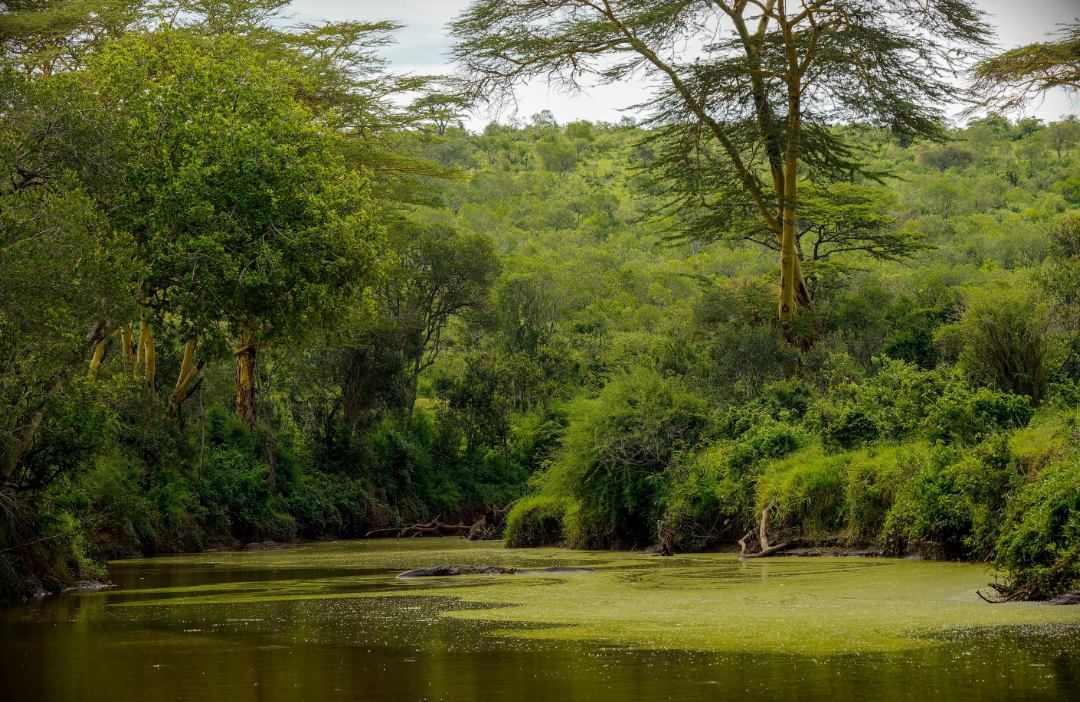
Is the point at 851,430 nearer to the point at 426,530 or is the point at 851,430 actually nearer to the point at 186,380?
the point at 186,380

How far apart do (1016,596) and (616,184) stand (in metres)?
75.4

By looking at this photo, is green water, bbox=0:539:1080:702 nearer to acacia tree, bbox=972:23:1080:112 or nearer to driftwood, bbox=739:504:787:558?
driftwood, bbox=739:504:787:558

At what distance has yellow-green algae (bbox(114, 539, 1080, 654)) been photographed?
25.1 ft

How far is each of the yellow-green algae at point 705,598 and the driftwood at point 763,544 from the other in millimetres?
437

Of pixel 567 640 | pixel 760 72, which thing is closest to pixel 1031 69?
pixel 760 72

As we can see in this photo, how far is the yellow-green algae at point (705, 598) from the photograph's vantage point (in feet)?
25.1

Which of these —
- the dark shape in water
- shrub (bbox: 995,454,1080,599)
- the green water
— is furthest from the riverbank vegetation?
Answer: the dark shape in water

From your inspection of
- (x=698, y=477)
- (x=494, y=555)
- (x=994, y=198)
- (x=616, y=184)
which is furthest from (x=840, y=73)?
(x=616, y=184)

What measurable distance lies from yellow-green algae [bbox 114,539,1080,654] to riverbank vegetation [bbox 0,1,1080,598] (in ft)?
2.77

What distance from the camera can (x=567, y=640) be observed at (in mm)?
7727

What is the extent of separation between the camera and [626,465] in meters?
18.8

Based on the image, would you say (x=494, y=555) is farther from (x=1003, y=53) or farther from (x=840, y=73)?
(x=1003, y=53)

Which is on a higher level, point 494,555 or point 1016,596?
point 1016,596

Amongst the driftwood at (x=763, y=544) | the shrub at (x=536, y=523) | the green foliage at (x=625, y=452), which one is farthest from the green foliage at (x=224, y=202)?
the shrub at (x=536, y=523)
